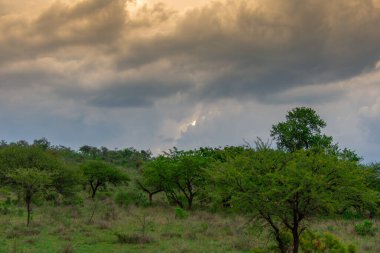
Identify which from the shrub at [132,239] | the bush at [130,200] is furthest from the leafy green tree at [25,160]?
the shrub at [132,239]

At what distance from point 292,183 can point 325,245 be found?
4.14 metres

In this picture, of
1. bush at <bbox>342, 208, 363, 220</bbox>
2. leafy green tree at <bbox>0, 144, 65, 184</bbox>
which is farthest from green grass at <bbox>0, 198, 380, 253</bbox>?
bush at <bbox>342, 208, 363, 220</bbox>

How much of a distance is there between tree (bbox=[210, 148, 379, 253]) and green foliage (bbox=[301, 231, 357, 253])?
127cm

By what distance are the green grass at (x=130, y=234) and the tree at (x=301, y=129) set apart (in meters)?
19.1

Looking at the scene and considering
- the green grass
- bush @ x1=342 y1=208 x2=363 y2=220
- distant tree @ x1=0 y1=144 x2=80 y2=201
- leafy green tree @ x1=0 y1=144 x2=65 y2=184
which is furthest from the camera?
bush @ x1=342 y1=208 x2=363 y2=220

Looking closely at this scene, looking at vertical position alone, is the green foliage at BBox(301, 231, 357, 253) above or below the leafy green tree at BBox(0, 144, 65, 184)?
below

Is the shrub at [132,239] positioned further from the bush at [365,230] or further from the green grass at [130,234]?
the bush at [365,230]

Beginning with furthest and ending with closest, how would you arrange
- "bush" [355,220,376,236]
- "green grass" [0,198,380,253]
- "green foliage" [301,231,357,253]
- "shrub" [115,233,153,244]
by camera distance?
1. "bush" [355,220,376,236]
2. "shrub" [115,233,153,244]
3. "green grass" [0,198,380,253]
4. "green foliage" [301,231,357,253]

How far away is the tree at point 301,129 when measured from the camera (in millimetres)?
59469

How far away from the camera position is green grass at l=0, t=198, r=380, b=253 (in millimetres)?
26312

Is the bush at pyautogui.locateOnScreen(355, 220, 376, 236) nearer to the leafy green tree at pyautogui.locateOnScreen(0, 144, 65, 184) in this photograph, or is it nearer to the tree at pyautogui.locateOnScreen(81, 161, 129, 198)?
the leafy green tree at pyautogui.locateOnScreen(0, 144, 65, 184)

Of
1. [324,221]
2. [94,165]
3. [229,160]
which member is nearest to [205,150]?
[94,165]

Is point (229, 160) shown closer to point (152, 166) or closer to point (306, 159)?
point (306, 159)

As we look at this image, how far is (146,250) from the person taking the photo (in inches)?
1027
